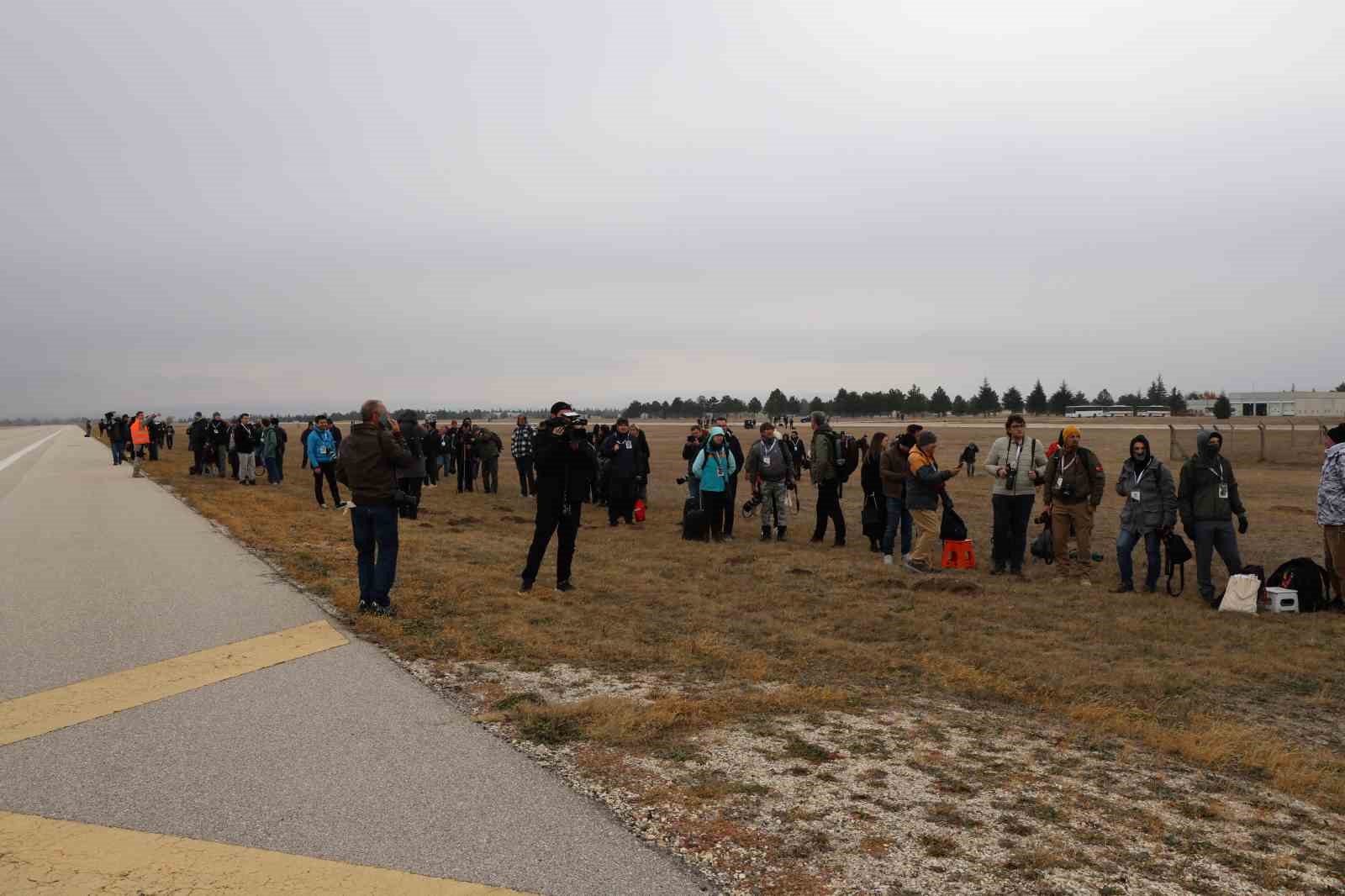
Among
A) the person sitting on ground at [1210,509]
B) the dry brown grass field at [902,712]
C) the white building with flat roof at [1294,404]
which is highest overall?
the white building with flat roof at [1294,404]

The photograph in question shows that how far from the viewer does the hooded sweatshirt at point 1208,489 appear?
8789 mm

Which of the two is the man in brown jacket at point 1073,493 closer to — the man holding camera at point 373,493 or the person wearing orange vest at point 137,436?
the man holding camera at point 373,493

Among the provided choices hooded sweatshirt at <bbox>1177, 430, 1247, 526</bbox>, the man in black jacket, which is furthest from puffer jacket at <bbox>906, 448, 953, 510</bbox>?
the man in black jacket

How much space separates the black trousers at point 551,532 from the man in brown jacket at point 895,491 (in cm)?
437

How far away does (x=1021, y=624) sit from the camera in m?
7.74

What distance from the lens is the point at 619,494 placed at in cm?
1450

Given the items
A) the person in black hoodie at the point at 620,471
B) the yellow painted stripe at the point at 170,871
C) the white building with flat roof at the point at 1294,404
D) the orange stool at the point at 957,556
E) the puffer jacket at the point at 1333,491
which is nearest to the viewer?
the yellow painted stripe at the point at 170,871

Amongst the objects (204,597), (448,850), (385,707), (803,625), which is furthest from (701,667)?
(204,597)

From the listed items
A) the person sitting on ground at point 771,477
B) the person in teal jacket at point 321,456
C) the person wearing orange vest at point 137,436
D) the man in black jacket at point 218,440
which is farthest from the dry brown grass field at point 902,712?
the person wearing orange vest at point 137,436

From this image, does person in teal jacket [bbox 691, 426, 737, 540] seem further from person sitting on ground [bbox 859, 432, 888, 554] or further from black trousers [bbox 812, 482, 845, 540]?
person sitting on ground [bbox 859, 432, 888, 554]

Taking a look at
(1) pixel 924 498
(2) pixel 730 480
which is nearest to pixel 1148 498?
(1) pixel 924 498

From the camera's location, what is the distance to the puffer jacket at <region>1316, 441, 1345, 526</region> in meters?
8.12

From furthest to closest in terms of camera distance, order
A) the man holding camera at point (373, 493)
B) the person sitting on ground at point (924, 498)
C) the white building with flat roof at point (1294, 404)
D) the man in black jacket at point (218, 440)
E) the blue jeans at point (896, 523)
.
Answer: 1. the white building with flat roof at point (1294, 404)
2. the man in black jacket at point (218, 440)
3. the blue jeans at point (896, 523)
4. the person sitting on ground at point (924, 498)
5. the man holding camera at point (373, 493)

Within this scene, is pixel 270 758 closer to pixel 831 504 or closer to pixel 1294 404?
pixel 831 504
